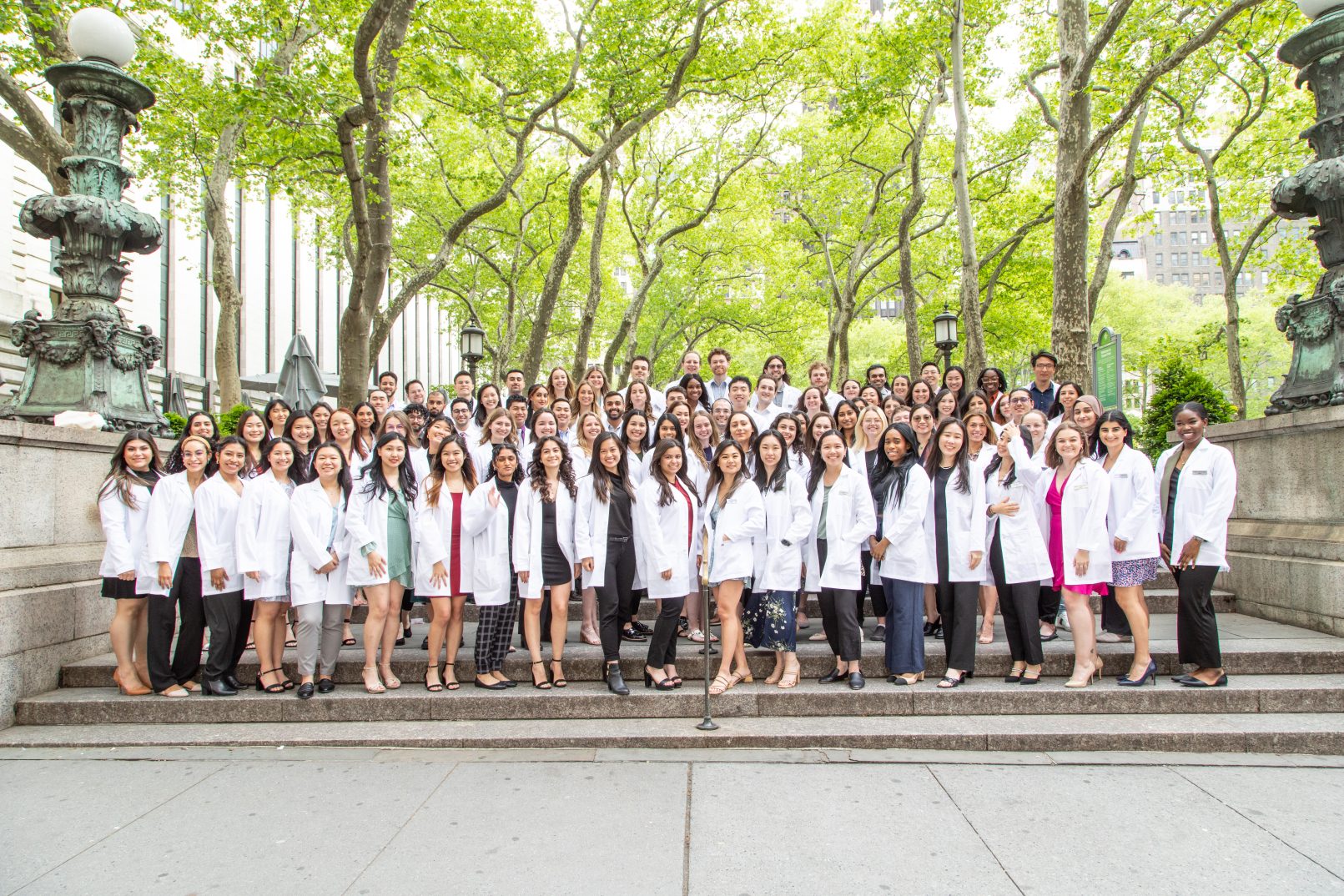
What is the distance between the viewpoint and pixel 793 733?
540 cm

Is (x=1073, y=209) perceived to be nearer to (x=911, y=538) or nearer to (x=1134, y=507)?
(x=1134, y=507)

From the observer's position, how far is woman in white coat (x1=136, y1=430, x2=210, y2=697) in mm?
6039

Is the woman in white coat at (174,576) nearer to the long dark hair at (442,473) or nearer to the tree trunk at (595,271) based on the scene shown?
the long dark hair at (442,473)

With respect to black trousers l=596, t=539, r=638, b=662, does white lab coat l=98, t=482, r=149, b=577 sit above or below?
above

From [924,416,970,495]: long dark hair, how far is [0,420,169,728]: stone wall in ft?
22.3

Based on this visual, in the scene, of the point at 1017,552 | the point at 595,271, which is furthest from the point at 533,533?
the point at 595,271

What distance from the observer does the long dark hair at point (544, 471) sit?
6309mm

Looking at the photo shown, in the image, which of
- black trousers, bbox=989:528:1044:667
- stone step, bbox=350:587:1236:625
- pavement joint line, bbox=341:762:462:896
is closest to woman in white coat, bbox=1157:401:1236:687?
black trousers, bbox=989:528:1044:667

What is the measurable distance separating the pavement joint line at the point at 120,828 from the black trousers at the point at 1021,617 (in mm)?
5599

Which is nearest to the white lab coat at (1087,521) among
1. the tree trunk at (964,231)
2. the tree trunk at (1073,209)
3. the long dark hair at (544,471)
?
the long dark hair at (544,471)

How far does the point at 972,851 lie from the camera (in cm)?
388

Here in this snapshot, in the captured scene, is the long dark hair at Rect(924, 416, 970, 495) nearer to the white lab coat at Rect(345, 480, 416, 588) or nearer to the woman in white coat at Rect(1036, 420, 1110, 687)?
the woman in white coat at Rect(1036, 420, 1110, 687)

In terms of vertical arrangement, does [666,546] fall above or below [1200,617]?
above

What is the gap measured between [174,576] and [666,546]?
3.83m
